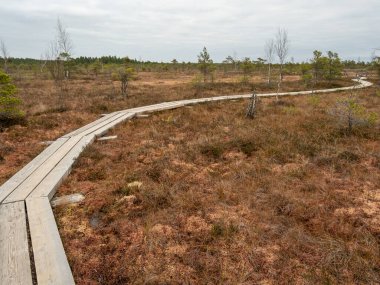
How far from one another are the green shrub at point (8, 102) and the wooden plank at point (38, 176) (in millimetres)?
3478

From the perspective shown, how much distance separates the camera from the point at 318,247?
367 centimetres

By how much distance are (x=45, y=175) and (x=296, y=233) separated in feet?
15.0

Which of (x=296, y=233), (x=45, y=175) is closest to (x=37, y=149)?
(x=45, y=175)

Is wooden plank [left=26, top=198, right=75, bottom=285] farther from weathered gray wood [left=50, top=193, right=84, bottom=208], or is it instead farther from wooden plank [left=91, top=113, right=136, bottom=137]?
wooden plank [left=91, top=113, right=136, bottom=137]

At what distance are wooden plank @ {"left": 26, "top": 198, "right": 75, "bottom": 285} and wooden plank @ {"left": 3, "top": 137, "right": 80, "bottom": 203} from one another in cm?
36

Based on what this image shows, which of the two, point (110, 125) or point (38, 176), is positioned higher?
point (110, 125)

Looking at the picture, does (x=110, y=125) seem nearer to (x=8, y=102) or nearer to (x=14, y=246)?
(x=8, y=102)

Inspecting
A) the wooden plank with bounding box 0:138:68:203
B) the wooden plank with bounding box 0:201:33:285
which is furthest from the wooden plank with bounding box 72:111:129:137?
the wooden plank with bounding box 0:201:33:285

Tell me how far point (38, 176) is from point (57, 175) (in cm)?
33

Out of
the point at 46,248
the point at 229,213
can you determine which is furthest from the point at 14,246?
the point at 229,213

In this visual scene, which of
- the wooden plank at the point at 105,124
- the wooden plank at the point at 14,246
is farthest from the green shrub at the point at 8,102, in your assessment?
the wooden plank at the point at 14,246

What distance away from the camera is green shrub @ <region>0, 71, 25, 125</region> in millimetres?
9242

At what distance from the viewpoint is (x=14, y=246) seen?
3.30 meters

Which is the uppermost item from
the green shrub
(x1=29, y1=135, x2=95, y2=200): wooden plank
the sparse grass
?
the green shrub
